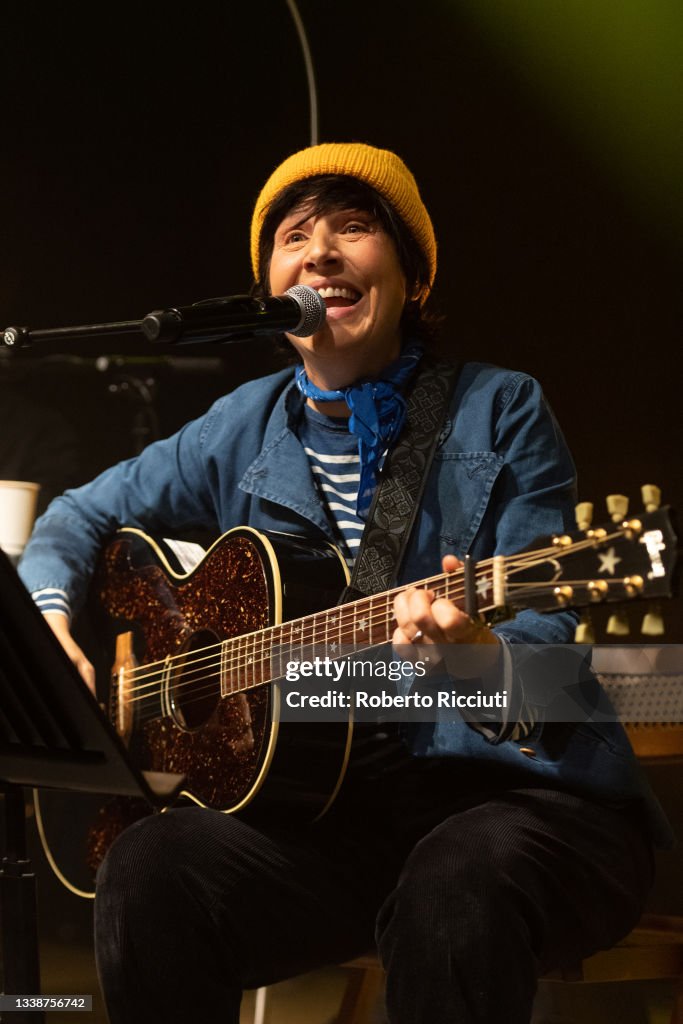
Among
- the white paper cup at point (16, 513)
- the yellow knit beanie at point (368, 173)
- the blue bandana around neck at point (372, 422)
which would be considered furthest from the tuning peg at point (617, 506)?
the white paper cup at point (16, 513)

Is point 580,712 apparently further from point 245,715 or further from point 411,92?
point 411,92

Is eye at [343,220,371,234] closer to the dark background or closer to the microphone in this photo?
the microphone

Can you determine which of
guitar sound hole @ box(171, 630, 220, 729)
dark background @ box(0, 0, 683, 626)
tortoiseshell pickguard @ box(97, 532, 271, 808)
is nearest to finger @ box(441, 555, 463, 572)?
tortoiseshell pickguard @ box(97, 532, 271, 808)

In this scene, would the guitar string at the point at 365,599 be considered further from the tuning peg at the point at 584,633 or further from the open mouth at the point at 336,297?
the open mouth at the point at 336,297

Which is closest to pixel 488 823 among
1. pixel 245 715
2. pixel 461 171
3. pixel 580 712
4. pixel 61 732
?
pixel 580 712

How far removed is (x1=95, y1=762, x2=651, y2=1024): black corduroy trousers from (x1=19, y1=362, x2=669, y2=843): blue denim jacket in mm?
56

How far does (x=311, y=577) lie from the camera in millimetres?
1706

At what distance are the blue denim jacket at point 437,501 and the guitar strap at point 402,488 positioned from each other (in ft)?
0.07

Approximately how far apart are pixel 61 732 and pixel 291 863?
461 millimetres

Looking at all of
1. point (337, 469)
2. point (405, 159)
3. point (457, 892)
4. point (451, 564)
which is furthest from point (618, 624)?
point (405, 159)

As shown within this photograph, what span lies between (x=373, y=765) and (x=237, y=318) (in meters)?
0.68

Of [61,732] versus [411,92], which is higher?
[411,92]

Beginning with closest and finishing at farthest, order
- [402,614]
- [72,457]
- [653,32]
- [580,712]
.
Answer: [402,614] → [580,712] → [653,32] → [72,457]

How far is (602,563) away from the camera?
1274 mm
